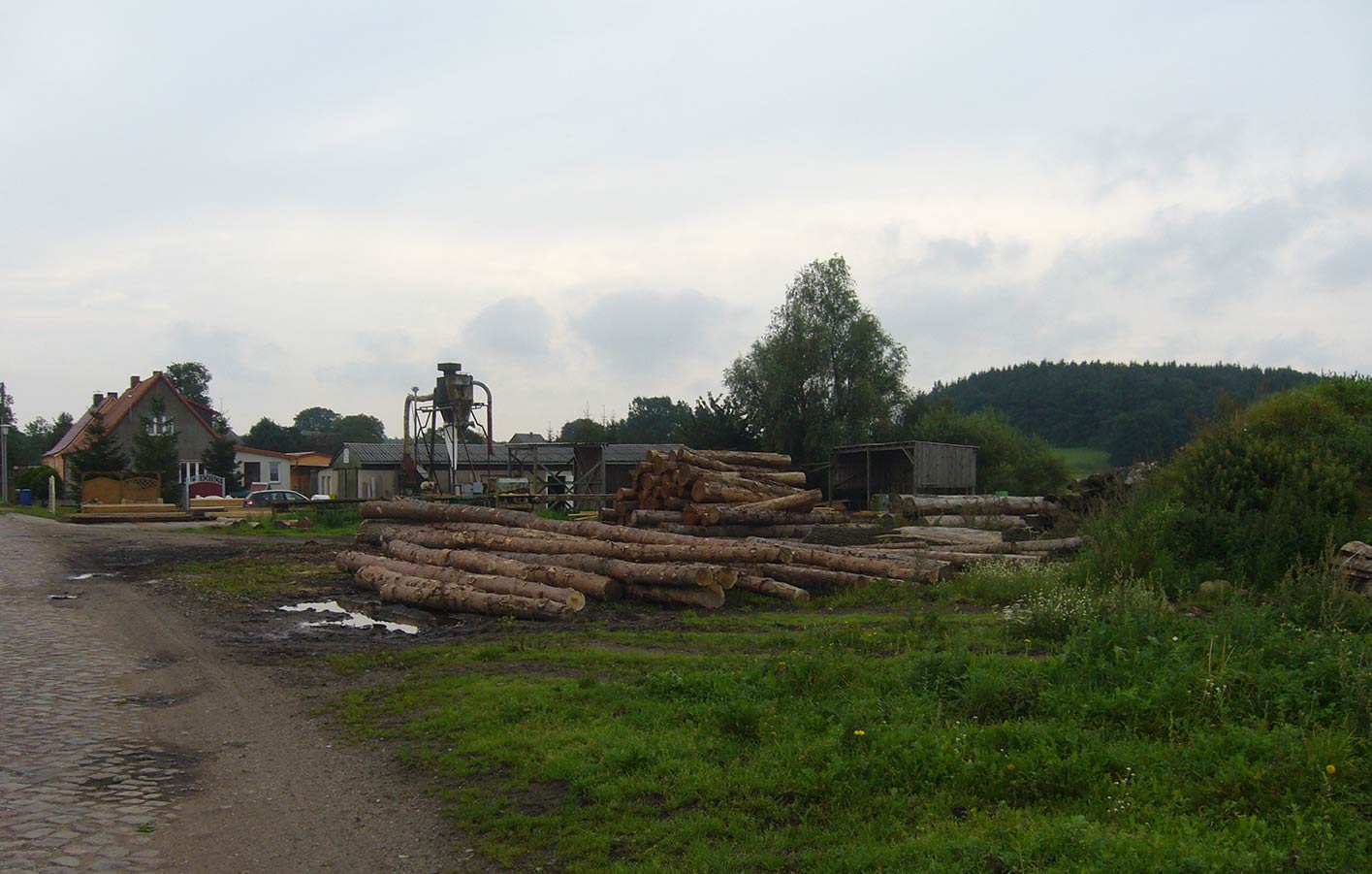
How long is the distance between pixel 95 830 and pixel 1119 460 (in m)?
63.8

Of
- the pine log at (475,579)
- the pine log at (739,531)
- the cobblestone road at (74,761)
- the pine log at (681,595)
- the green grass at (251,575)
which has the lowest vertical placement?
the cobblestone road at (74,761)

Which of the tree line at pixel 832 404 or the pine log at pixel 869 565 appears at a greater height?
the tree line at pixel 832 404

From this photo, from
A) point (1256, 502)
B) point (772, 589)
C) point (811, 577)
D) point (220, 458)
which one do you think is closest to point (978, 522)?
point (811, 577)

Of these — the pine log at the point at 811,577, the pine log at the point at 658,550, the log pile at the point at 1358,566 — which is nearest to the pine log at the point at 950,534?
the pine log at the point at 811,577

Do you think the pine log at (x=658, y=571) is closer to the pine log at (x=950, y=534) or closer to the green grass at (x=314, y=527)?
the pine log at (x=950, y=534)

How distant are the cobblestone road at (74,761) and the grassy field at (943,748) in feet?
5.23

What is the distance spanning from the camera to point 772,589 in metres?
13.8

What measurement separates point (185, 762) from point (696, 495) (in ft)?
41.4

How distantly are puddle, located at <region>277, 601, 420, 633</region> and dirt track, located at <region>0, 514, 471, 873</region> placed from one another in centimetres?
52

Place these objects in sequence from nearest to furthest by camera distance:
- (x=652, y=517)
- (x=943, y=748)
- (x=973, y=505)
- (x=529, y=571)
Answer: (x=943, y=748), (x=529, y=571), (x=652, y=517), (x=973, y=505)

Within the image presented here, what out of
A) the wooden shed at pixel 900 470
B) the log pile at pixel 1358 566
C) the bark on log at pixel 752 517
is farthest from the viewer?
the wooden shed at pixel 900 470

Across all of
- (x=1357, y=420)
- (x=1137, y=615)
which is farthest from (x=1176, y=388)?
(x=1137, y=615)

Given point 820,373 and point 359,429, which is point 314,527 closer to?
A: point 820,373

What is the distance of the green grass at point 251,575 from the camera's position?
15.8 metres
